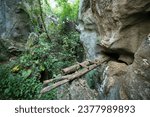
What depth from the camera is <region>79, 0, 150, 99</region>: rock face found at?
17.0 feet

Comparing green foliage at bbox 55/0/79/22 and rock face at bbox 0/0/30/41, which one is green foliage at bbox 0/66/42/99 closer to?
green foliage at bbox 55/0/79/22

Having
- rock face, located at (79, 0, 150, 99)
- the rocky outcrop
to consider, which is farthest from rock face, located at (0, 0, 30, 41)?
rock face, located at (79, 0, 150, 99)

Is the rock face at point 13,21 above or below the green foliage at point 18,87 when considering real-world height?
above

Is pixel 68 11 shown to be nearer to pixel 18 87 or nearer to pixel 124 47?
pixel 18 87

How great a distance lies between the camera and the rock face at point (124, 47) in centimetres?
517

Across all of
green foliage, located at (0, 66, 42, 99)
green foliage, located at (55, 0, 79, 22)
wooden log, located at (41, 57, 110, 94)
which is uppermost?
green foliage, located at (55, 0, 79, 22)

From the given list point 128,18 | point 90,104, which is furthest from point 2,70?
point 90,104

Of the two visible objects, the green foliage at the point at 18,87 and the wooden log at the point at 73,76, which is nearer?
the wooden log at the point at 73,76

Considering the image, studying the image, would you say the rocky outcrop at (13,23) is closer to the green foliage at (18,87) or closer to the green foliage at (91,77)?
the green foliage at (18,87)

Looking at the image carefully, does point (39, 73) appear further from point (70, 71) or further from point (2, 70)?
point (70, 71)

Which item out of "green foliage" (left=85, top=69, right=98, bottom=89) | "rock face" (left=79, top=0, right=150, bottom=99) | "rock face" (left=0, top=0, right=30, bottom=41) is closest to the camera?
"rock face" (left=79, top=0, right=150, bottom=99)

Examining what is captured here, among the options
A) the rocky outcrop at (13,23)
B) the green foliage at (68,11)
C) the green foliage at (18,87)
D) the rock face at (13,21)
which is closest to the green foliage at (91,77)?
the green foliage at (18,87)

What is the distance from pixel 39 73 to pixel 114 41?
16.0 ft

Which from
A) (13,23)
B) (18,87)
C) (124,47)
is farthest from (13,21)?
(124,47)
